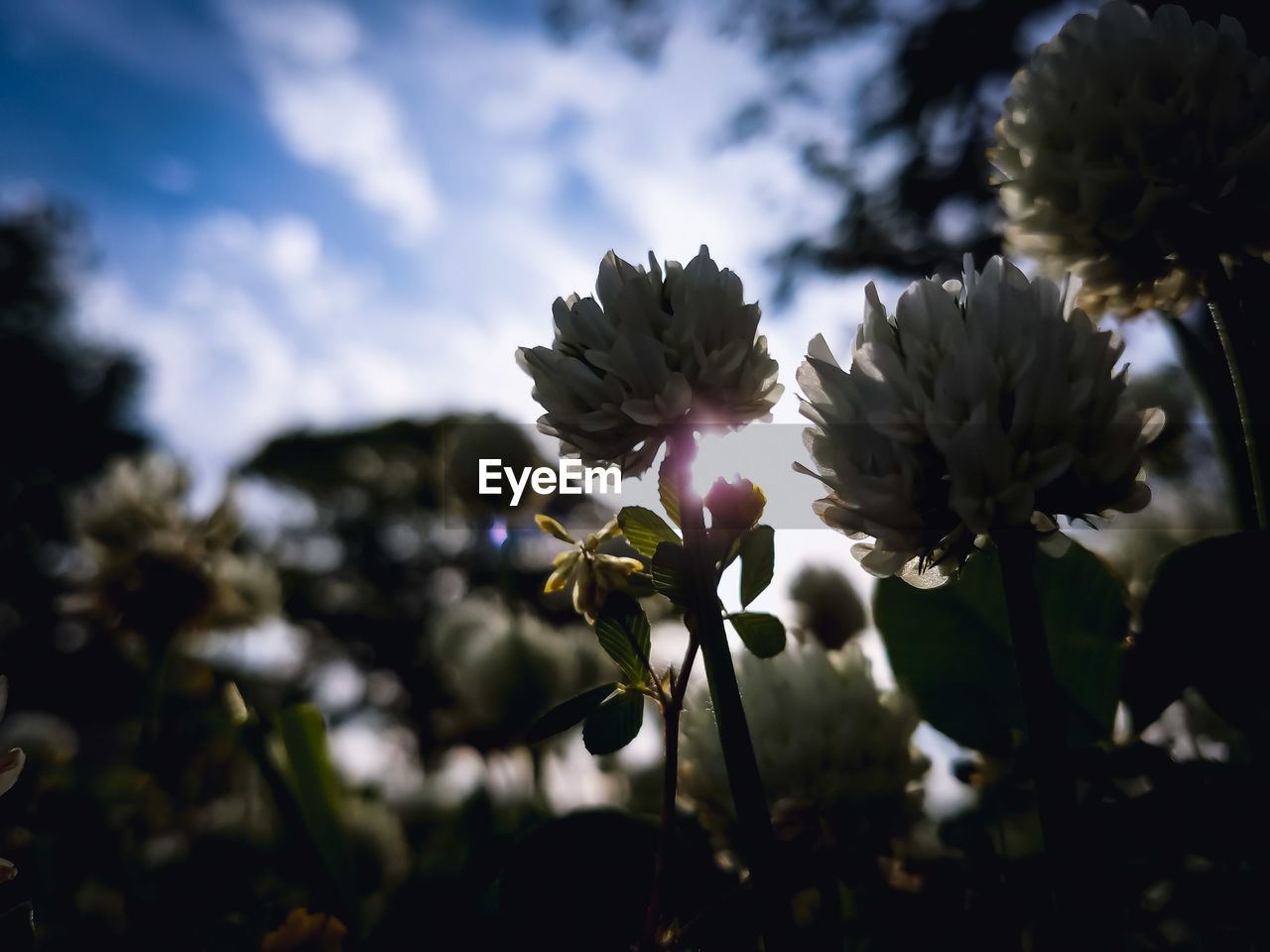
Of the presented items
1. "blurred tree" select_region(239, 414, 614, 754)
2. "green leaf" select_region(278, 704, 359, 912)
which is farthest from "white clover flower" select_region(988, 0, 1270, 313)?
"blurred tree" select_region(239, 414, 614, 754)

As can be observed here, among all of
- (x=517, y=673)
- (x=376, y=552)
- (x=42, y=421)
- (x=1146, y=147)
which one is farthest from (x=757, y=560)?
(x=42, y=421)

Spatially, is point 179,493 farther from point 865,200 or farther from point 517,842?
point 865,200

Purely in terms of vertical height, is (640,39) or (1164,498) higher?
(640,39)

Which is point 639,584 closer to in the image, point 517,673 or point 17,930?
point 17,930

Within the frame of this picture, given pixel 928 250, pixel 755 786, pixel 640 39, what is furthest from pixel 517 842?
pixel 640 39

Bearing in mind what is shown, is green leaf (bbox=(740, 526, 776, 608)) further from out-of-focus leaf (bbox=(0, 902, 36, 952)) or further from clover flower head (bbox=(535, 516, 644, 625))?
out-of-focus leaf (bbox=(0, 902, 36, 952))

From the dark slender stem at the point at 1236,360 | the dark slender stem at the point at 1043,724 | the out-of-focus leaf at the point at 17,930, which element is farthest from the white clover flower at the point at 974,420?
the out-of-focus leaf at the point at 17,930
